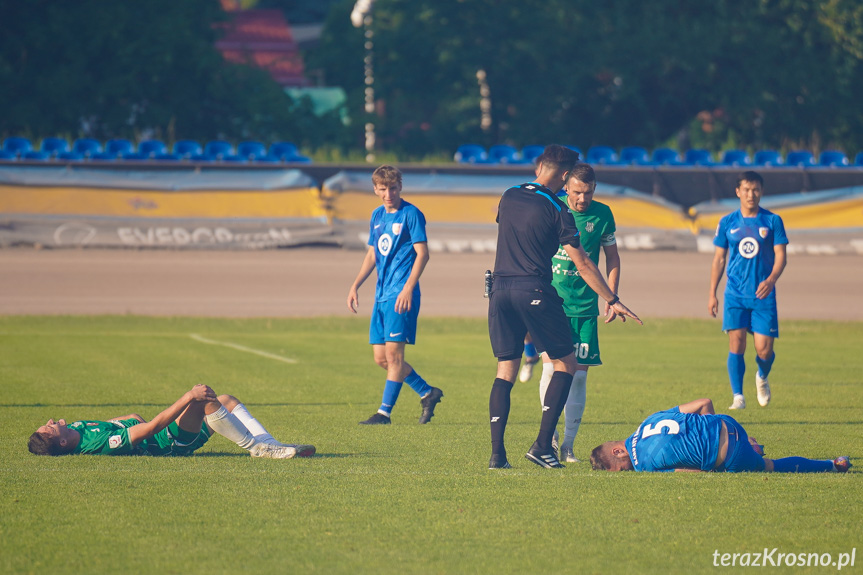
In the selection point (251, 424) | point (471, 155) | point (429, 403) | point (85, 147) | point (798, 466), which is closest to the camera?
point (798, 466)

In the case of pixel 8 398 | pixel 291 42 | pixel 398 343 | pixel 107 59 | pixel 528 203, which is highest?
pixel 291 42

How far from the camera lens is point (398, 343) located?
378 inches

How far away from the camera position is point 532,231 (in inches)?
281

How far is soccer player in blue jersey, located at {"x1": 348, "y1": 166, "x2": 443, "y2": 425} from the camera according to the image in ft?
31.1

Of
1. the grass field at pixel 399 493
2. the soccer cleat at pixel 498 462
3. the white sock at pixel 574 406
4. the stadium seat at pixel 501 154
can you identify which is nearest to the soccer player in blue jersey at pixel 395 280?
the grass field at pixel 399 493

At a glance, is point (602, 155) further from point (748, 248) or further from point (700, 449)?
point (700, 449)

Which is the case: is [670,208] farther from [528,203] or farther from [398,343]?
[528,203]

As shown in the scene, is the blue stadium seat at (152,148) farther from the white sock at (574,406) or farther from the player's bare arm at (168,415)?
the white sock at (574,406)

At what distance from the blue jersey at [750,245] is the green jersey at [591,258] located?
3.05 meters

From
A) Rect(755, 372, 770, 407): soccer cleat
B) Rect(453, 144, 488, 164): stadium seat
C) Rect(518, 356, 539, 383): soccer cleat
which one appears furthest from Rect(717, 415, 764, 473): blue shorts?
Rect(453, 144, 488, 164): stadium seat

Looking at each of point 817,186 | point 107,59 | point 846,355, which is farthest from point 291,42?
point 846,355

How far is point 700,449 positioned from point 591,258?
1.66 metres

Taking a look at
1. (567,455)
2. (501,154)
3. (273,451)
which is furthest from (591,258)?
(501,154)

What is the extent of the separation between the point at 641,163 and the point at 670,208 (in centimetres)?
414
